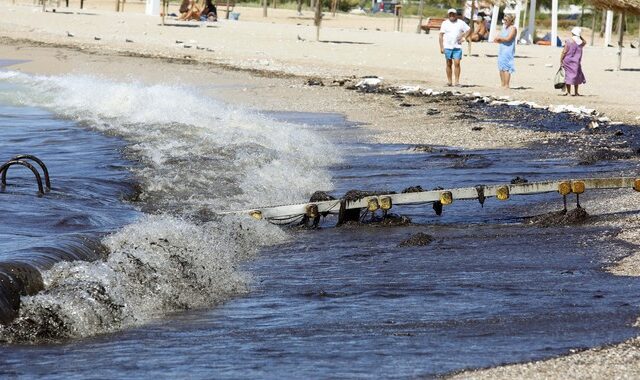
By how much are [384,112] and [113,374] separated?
597 inches

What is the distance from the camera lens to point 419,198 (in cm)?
966

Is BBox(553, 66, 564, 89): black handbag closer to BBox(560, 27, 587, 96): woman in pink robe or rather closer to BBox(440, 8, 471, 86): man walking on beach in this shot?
BBox(560, 27, 587, 96): woman in pink robe

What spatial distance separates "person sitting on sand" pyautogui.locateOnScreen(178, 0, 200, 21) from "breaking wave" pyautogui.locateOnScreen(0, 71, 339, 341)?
866 inches

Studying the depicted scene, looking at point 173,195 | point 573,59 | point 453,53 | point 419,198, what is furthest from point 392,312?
point 453,53

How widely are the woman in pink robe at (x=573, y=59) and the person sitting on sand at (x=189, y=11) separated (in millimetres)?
25571

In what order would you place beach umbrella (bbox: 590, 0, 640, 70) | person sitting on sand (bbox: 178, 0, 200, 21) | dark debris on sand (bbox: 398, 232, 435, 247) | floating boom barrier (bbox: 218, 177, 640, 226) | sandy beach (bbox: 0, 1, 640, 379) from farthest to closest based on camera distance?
person sitting on sand (bbox: 178, 0, 200, 21)
beach umbrella (bbox: 590, 0, 640, 70)
sandy beach (bbox: 0, 1, 640, 379)
floating boom barrier (bbox: 218, 177, 640, 226)
dark debris on sand (bbox: 398, 232, 435, 247)

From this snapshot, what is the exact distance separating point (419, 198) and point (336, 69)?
2051cm

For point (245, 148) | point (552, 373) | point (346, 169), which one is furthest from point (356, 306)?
point (245, 148)

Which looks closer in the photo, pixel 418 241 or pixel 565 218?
pixel 418 241

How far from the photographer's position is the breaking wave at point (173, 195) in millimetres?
6543

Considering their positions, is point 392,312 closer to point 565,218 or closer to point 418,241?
point 418,241

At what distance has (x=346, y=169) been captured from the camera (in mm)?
13484

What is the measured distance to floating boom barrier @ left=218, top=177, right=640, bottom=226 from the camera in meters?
9.52

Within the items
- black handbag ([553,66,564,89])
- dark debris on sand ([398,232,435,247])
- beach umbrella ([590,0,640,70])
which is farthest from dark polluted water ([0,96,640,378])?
black handbag ([553,66,564,89])
